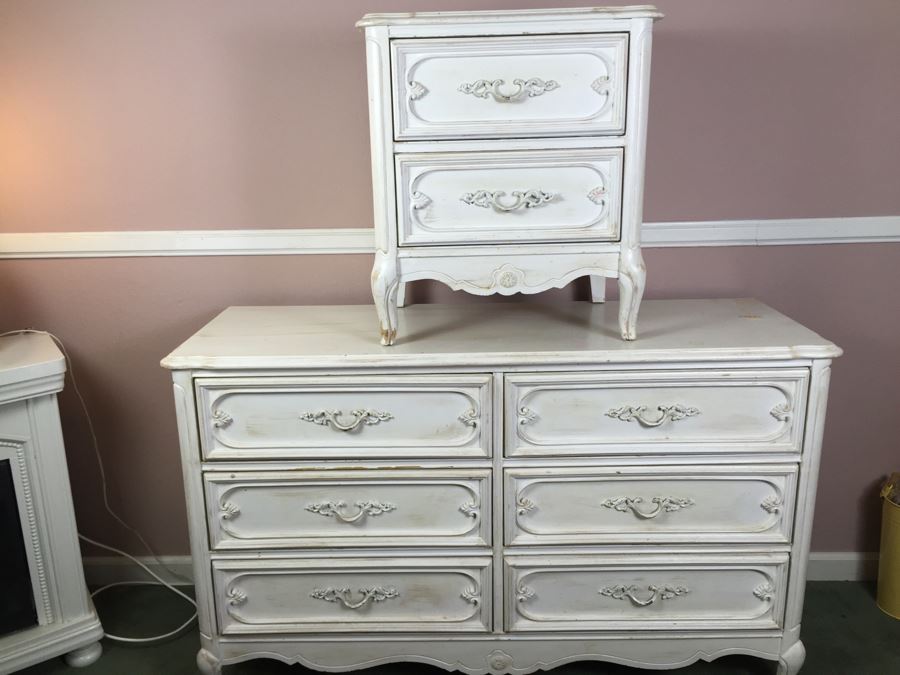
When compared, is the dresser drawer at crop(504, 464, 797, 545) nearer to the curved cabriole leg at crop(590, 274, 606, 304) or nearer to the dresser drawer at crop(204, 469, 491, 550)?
the dresser drawer at crop(204, 469, 491, 550)

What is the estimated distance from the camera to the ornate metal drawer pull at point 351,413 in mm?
1648

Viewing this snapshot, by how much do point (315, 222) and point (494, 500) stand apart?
0.89 meters

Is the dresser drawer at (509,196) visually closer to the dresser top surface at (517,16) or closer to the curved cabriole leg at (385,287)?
the curved cabriole leg at (385,287)

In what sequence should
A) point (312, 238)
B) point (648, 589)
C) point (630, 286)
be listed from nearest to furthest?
point (630, 286) < point (648, 589) < point (312, 238)

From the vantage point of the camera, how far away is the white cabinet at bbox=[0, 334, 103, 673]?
176 cm

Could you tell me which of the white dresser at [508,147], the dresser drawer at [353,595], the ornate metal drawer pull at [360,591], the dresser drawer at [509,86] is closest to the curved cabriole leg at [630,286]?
the white dresser at [508,147]

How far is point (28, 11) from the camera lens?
192 centimetres

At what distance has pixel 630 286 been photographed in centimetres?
164

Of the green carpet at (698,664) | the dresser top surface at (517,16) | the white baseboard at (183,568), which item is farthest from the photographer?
the white baseboard at (183,568)

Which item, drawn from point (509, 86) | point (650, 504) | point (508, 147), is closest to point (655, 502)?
point (650, 504)

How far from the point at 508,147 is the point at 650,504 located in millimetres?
837

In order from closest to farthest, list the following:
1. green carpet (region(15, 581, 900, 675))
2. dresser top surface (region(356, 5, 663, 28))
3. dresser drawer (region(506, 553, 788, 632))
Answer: dresser top surface (region(356, 5, 663, 28)) < dresser drawer (region(506, 553, 788, 632)) < green carpet (region(15, 581, 900, 675))

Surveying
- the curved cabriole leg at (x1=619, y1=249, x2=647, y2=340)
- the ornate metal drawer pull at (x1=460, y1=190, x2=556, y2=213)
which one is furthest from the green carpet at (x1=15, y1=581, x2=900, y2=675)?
the ornate metal drawer pull at (x1=460, y1=190, x2=556, y2=213)

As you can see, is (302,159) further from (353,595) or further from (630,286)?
(353,595)
